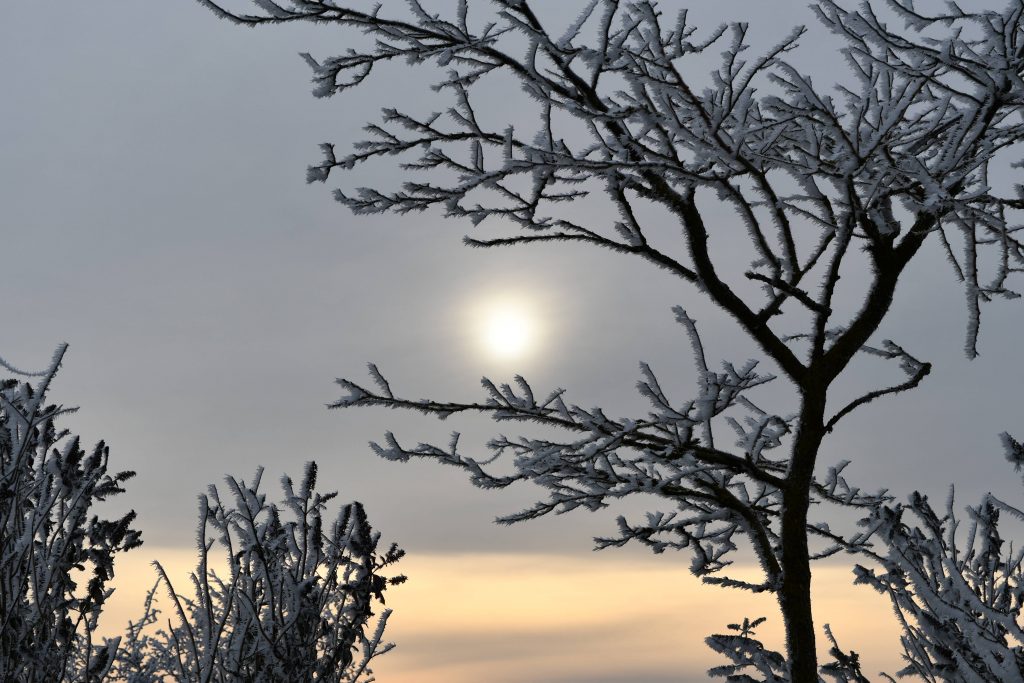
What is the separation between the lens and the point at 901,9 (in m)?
4.37

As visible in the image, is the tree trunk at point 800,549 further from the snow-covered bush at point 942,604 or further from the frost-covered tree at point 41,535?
the frost-covered tree at point 41,535

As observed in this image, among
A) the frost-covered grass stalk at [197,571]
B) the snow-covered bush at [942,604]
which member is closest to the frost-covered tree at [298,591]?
the frost-covered grass stalk at [197,571]

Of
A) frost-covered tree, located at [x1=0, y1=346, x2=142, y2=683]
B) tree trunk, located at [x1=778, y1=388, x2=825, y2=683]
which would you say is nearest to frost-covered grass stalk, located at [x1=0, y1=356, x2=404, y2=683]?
frost-covered tree, located at [x1=0, y1=346, x2=142, y2=683]

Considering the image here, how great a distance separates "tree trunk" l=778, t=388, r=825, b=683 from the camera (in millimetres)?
4922

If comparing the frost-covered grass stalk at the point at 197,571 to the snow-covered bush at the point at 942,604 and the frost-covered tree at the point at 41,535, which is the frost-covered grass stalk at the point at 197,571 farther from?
the snow-covered bush at the point at 942,604

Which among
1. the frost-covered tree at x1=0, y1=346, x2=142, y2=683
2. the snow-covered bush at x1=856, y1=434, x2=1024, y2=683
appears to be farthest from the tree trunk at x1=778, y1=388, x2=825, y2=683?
the frost-covered tree at x1=0, y1=346, x2=142, y2=683

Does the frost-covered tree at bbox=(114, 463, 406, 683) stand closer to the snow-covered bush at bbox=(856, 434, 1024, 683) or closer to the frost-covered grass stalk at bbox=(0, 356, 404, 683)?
the frost-covered grass stalk at bbox=(0, 356, 404, 683)

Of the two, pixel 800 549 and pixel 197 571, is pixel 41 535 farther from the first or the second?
pixel 800 549

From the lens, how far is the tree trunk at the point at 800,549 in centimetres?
492

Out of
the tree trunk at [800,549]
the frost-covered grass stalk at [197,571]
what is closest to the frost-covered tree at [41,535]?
the frost-covered grass stalk at [197,571]

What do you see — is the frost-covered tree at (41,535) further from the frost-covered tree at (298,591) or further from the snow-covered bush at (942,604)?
the snow-covered bush at (942,604)

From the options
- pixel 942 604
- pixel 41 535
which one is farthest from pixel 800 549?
pixel 41 535

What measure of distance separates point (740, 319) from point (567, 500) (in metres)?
1.43

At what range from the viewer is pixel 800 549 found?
5.09 meters
